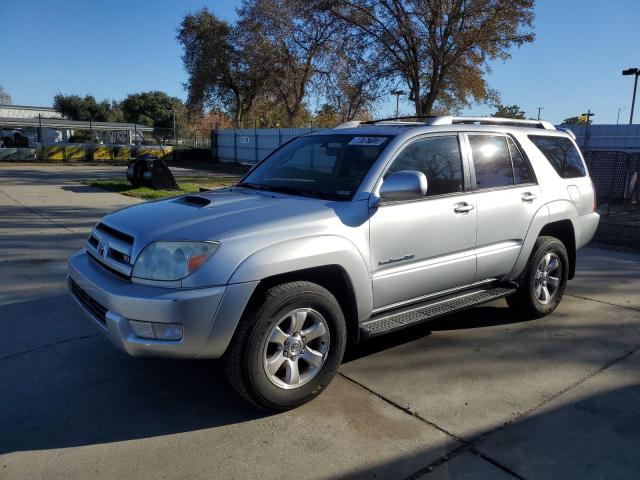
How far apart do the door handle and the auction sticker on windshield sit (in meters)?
0.74

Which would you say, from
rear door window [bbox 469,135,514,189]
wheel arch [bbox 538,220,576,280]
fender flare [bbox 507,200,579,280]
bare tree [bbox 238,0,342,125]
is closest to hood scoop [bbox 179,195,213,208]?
rear door window [bbox 469,135,514,189]

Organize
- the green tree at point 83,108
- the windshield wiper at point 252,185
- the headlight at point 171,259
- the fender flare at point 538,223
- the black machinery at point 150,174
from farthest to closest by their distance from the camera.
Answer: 1. the green tree at point 83,108
2. the black machinery at point 150,174
3. the fender flare at point 538,223
4. the windshield wiper at point 252,185
5. the headlight at point 171,259

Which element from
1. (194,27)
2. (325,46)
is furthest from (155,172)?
(194,27)

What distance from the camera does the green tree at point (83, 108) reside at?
69.2 m

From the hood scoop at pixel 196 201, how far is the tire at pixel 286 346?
933mm

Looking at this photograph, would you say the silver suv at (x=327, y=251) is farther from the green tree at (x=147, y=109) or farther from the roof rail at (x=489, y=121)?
the green tree at (x=147, y=109)

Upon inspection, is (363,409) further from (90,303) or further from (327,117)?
(327,117)

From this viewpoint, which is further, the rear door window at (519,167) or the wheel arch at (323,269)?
the rear door window at (519,167)

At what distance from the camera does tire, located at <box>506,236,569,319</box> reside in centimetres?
463

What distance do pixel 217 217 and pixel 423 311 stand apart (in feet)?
5.38

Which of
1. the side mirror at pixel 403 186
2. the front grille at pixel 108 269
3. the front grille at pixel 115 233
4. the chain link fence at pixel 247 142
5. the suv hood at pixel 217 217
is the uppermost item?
the chain link fence at pixel 247 142

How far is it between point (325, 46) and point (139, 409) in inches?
1057

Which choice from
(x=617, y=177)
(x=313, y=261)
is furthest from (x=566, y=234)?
(x=617, y=177)

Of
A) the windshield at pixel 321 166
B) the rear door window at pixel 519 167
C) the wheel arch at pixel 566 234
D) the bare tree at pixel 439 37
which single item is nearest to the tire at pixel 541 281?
the wheel arch at pixel 566 234
